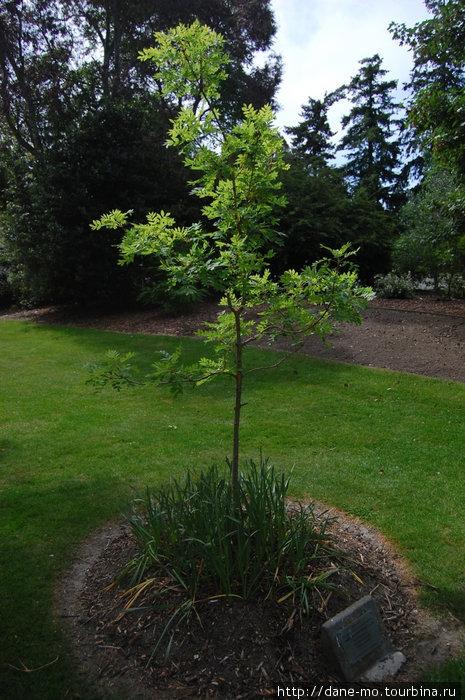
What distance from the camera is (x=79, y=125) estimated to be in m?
12.5

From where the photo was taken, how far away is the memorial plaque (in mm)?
2422

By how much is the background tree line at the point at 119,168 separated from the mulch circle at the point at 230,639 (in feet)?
22.9

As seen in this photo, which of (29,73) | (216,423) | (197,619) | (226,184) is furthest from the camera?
(29,73)

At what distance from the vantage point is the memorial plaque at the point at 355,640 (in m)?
2.42

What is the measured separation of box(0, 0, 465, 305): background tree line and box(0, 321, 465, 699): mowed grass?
3317 millimetres

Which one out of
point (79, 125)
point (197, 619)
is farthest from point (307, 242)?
point (197, 619)

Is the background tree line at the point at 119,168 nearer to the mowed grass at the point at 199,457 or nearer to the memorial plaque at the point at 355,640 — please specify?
the mowed grass at the point at 199,457

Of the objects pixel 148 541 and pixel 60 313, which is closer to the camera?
pixel 148 541

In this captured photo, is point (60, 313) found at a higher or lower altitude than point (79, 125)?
lower

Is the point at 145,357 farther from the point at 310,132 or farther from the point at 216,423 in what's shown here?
the point at 310,132

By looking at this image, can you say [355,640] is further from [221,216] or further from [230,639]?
[221,216]

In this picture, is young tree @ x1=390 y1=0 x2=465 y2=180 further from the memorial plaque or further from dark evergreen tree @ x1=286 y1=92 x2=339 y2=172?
dark evergreen tree @ x1=286 y1=92 x2=339 y2=172

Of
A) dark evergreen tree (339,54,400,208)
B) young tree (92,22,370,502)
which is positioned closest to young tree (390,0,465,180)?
young tree (92,22,370,502)

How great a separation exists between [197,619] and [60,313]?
12.6 metres
